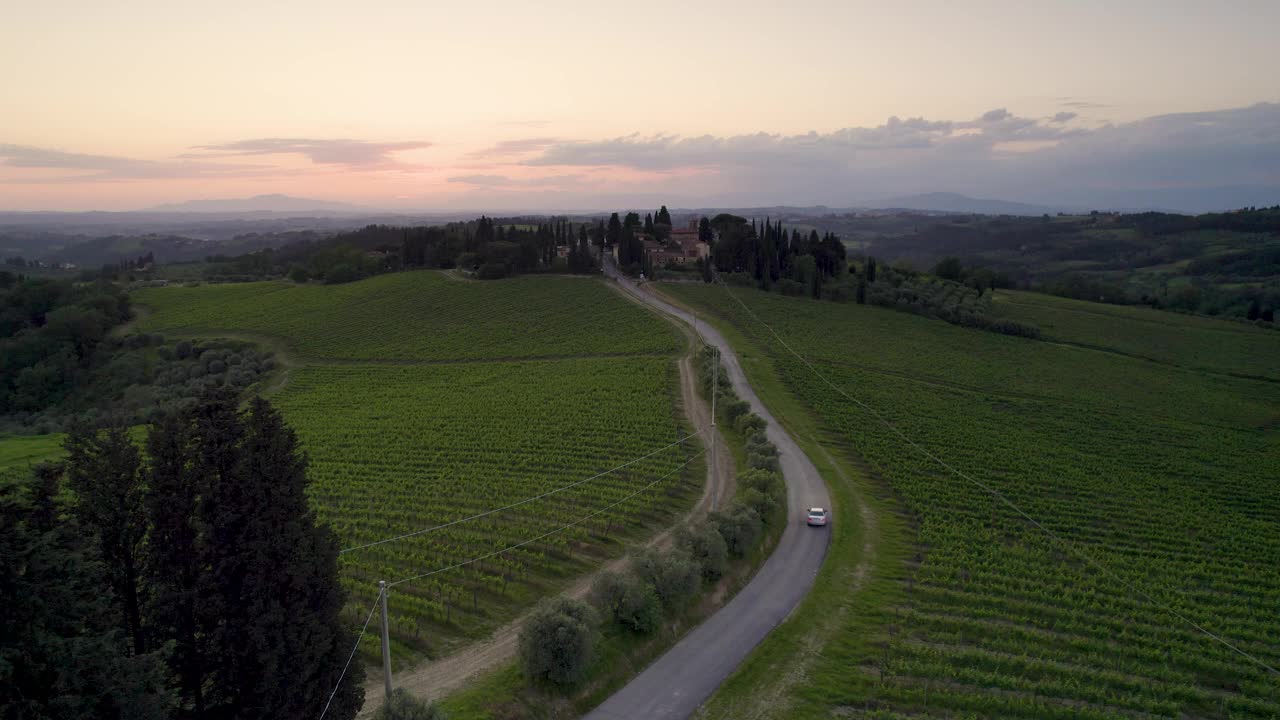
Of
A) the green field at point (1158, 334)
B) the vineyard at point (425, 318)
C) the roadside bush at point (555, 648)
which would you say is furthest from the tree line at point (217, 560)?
the green field at point (1158, 334)

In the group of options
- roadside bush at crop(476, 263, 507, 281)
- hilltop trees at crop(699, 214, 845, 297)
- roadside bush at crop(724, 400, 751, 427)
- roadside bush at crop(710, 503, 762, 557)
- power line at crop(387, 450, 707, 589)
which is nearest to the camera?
power line at crop(387, 450, 707, 589)

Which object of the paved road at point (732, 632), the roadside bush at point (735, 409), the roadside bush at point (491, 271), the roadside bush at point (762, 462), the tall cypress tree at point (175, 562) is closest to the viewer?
the tall cypress tree at point (175, 562)

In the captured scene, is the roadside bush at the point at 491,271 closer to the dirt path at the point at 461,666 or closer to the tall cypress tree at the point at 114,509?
the dirt path at the point at 461,666

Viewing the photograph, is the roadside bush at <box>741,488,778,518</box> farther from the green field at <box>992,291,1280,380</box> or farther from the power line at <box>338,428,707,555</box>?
the green field at <box>992,291,1280,380</box>

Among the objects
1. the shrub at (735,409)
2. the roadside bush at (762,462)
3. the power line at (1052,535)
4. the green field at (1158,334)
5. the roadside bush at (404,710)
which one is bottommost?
the power line at (1052,535)

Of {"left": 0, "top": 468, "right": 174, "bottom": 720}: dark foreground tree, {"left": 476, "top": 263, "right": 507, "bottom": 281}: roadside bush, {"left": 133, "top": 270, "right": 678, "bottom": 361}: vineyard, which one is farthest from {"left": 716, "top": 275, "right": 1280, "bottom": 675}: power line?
{"left": 476, "top": 263, "right": 507, "bottom": 281}: roadside bush

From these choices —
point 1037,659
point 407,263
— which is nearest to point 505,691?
point 1037,659

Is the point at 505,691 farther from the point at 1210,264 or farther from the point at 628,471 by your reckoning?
the point at 1210,264
